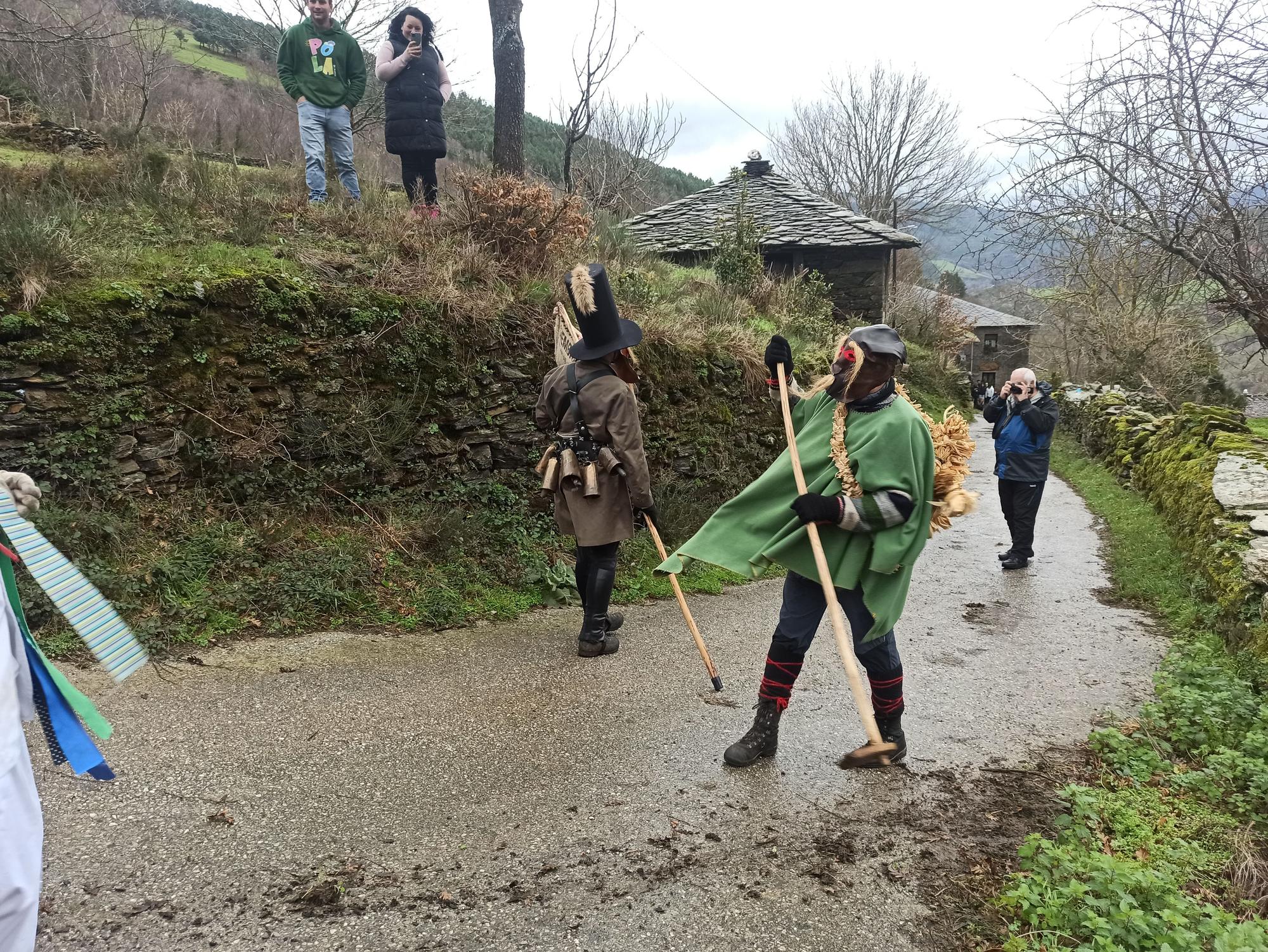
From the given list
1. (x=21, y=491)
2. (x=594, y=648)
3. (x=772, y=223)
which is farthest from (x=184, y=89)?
(x=21, y=491)

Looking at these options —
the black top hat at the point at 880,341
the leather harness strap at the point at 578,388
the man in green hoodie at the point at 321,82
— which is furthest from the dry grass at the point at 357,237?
the black top hat at the point at 880,341

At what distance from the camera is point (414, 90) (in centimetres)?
805

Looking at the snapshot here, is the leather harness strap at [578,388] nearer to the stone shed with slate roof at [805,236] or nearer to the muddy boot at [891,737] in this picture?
the muddy boot at [891,737]

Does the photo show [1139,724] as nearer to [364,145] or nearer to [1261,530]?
[1261,530]

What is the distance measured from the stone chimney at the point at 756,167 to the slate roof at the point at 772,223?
106cm

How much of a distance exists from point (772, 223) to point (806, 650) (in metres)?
14.9

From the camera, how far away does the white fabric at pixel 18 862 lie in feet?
5.57

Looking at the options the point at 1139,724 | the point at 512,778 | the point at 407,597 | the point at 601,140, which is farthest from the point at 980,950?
the point at 601,140

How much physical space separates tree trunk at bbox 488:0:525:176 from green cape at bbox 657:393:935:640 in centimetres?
767

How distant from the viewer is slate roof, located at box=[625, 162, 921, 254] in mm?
15508

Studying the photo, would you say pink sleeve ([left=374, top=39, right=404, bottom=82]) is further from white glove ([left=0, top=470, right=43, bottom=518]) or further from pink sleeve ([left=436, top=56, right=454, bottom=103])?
white glove ([left=0, top=470, right=43, bottom=518])

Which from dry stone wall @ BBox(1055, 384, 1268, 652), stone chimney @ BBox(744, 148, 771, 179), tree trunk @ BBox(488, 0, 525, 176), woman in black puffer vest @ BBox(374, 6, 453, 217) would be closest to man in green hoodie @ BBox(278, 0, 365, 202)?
woman in black puffer vest @ BBox(374, 6, 453, 217)

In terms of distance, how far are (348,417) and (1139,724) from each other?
5.42 metres

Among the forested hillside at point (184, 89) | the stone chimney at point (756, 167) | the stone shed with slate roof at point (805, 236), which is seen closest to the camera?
the forested hillside at point (184, 89)
